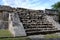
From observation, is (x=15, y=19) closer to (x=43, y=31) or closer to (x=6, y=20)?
(x=6, y=20)

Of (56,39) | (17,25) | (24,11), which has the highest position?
(24,11)

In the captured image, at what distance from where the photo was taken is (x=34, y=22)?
396 inches

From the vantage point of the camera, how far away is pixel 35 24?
9.84 metres

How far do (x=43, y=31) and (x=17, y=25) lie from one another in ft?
4.57

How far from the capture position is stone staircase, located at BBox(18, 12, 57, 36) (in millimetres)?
8780

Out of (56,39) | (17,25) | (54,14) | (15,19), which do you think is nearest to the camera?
(56,39)

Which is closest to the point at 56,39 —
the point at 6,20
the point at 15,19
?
the point at 15,19

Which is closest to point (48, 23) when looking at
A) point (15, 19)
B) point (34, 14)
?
point (34, 14)

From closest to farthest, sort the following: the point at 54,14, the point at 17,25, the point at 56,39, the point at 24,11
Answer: the point at 56,39 → the point at 17,25 → the point at 24,11 → the point at 54,14

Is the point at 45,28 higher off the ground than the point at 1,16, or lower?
lower

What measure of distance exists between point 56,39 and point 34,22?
10.1 ft

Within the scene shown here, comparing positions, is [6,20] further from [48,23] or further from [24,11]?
[48,23]

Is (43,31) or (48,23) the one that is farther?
(48,23)

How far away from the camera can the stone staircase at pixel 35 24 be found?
878 cm
